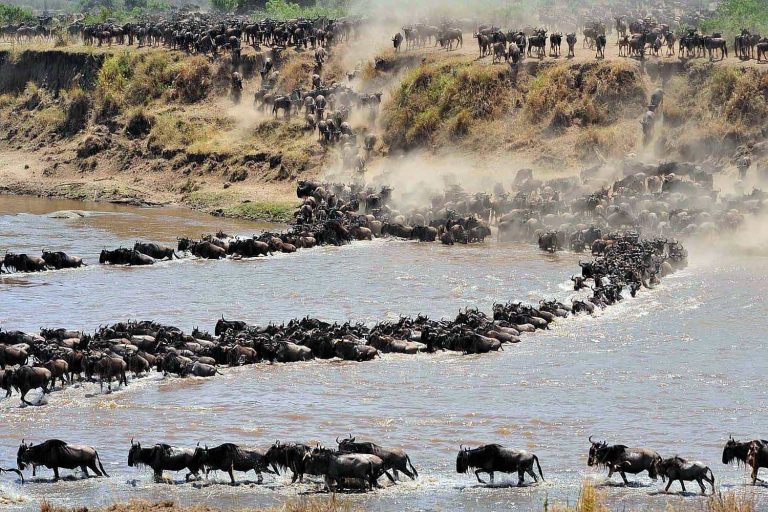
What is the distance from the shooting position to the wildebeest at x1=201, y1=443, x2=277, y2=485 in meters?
16.7

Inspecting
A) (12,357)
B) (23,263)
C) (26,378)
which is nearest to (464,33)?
(23,263)

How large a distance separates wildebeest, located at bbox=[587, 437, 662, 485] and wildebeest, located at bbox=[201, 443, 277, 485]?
419 centimetres

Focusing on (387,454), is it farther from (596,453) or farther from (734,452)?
(734,452)

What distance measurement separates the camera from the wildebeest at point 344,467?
52.9ft

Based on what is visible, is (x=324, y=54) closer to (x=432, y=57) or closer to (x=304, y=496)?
(x=432, y=57)

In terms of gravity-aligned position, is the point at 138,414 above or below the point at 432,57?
below

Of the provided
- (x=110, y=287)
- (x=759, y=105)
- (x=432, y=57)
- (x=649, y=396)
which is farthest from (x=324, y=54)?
(x=649, y=396)

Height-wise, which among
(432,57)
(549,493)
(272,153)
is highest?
(432,57)

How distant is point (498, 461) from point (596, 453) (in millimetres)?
1299

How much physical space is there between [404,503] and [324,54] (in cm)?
4298

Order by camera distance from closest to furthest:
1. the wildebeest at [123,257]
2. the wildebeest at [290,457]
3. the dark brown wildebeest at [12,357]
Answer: the wildebeest at [290,457]
the dark brown wildebeest at [12,357]
the wildebeest at [123,257]

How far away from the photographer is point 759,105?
144 ft

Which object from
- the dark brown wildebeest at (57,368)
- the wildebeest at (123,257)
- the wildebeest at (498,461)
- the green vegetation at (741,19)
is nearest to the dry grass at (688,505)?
the wildebeest at (498,461)

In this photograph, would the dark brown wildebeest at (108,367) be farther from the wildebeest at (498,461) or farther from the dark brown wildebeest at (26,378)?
the wildebeest at (498,461)
